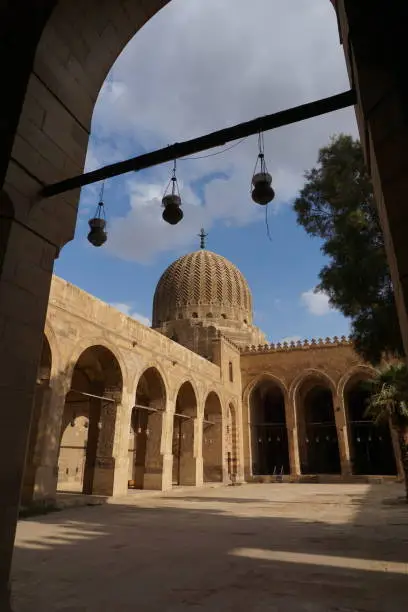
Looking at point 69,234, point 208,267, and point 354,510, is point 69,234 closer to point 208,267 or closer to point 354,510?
point 354,510

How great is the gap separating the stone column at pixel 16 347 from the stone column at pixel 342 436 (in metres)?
22.0

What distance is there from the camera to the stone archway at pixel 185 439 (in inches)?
735

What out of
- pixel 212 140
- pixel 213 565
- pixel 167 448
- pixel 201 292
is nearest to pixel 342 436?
pixel 167 448

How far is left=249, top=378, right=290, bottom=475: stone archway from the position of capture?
25234 millimetres

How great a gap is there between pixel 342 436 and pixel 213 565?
2012 cm

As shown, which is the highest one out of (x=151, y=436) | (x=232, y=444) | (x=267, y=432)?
(x=267, y=432)

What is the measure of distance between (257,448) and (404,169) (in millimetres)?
24977

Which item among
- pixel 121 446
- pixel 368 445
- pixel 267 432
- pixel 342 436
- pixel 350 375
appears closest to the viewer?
pixel 121 446

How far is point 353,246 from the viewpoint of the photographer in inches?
320

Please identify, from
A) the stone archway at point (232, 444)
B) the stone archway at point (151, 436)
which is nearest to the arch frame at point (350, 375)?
the stone archway at point (232, 444)

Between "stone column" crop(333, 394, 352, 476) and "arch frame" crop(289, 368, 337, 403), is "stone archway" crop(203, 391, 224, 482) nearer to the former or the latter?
"arch frame" crop(289, 368, 337, 403)

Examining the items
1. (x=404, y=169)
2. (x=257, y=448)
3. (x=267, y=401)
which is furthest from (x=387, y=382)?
(x=267, y=401)

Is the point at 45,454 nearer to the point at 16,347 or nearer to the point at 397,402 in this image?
the point at 16,347

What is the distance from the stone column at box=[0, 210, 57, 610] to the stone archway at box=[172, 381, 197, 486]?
16229 mm
